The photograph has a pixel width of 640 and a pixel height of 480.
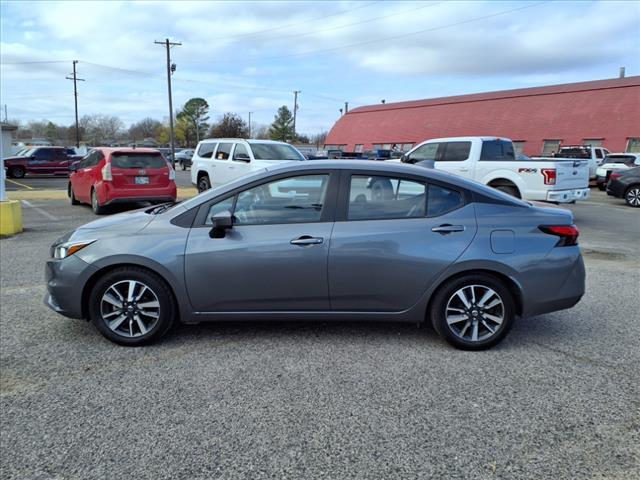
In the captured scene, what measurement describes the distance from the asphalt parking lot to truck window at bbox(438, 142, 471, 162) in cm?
813

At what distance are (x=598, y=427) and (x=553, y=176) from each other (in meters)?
9.12

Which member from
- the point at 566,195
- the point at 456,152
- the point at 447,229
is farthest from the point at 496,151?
the point at 447,229

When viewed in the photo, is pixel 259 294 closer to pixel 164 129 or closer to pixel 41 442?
pixel 41 442

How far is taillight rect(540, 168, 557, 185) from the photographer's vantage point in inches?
438

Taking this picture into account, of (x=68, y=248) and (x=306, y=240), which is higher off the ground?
(x=306, y=240)

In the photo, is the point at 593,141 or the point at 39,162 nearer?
the point at 39,162

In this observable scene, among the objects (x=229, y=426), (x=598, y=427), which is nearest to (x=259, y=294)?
(x=229, y=426)

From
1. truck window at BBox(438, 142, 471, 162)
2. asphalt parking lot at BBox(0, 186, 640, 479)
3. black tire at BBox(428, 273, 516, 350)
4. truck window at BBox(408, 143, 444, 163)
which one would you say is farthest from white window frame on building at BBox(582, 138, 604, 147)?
black tire at BBox(428, 273, 516, 350)

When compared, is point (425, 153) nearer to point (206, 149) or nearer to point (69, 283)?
point (206, 149)

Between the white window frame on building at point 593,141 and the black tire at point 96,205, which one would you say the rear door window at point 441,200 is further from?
the white window frame on building at point 593,141

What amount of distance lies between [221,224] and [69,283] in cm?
133

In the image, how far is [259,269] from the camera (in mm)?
4035

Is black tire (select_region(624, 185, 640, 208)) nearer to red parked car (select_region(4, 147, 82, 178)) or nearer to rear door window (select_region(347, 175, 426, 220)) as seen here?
rear door window (select_region(347, 175, 426, 220))

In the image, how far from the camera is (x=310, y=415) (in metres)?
3.18
